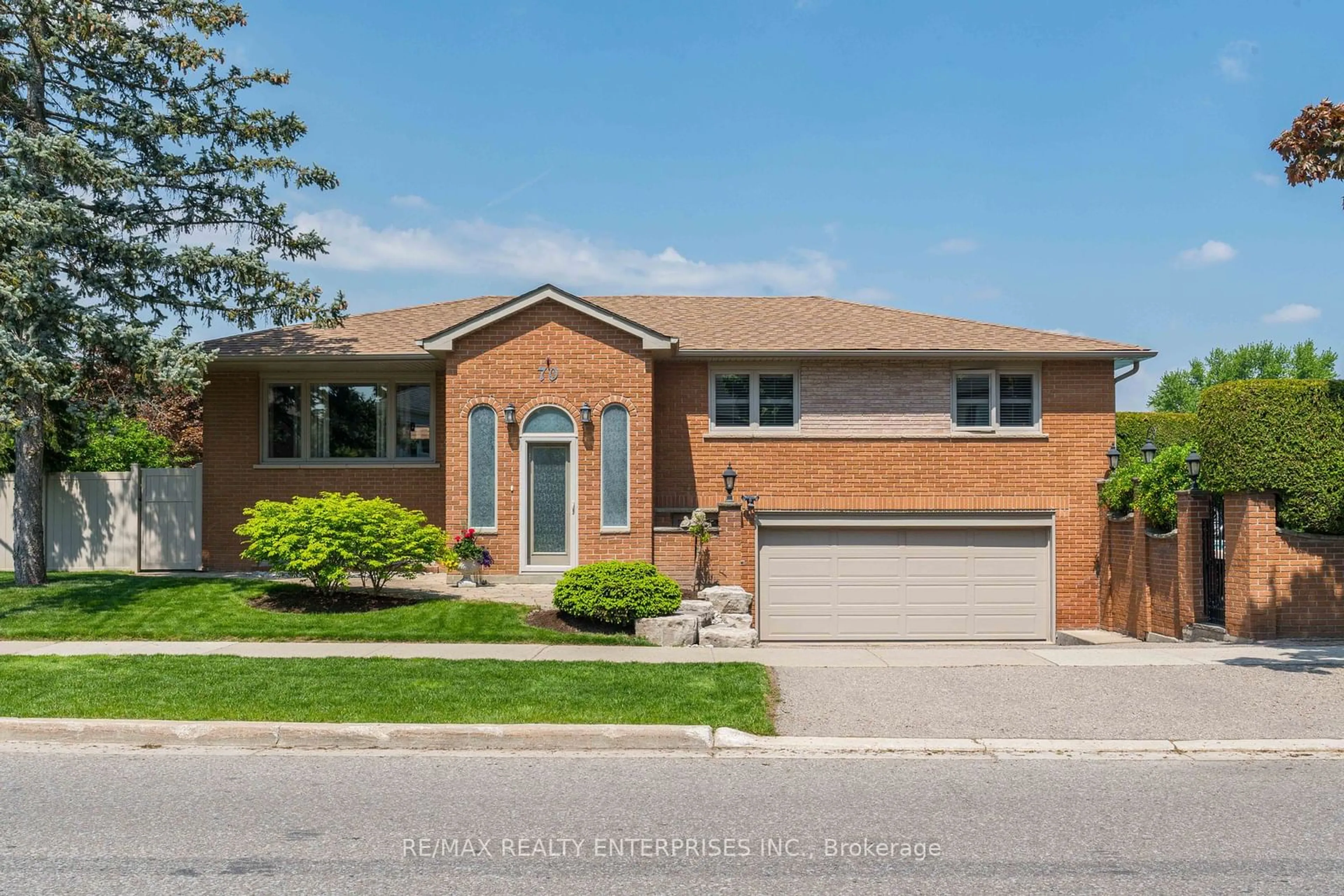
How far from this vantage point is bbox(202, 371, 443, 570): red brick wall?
18.8 metres

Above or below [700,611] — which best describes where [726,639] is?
below

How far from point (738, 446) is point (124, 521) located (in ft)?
36.6

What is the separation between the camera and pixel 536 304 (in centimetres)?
1697

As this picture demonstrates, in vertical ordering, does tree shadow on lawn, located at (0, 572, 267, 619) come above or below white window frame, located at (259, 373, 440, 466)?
below

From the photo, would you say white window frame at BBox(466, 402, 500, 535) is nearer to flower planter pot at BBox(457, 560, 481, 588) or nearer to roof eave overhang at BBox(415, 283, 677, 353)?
flower planter pot at BBox(457, 560, 481, 588)

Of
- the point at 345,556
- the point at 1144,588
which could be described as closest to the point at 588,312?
the point at 345,556

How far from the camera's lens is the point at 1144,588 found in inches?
650

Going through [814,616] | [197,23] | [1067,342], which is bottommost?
[814,616]

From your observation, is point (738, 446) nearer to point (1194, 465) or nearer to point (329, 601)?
point (1194, 465)

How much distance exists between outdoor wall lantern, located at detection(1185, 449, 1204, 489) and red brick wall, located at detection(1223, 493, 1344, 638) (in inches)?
48.1

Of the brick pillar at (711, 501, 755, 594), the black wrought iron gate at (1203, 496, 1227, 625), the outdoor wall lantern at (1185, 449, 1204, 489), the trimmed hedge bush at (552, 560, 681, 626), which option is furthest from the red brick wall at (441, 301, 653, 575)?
the black wrought iron gate at (1203, 496, 1227, 625)

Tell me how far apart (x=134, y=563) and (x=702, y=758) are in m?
14.7

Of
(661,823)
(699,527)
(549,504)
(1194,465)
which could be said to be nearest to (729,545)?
(699,527)

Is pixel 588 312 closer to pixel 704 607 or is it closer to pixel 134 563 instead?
pixel 704 607
